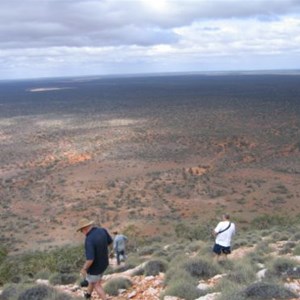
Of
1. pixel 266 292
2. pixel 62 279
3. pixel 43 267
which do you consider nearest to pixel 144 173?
pixel 43 267

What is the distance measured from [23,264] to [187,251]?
5.34 m

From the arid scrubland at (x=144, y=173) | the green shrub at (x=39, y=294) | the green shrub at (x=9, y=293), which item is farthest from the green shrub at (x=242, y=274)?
the arid scrubland at (x=144, y=173)

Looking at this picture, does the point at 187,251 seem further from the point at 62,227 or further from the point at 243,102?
the point at 243,102

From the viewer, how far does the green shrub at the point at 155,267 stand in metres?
9.44

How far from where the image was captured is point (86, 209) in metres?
28.7

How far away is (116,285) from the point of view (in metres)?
8.30

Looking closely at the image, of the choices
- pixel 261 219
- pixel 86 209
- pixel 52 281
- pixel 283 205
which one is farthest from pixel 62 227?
pixel 52 281

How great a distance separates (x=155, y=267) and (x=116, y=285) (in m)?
1.46

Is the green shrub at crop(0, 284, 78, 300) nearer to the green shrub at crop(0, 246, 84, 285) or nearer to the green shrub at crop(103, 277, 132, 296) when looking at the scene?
the green shrub at crop(103, 277, 132, 296)

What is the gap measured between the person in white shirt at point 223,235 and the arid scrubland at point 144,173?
12.2 m

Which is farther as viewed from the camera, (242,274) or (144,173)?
(144,173)

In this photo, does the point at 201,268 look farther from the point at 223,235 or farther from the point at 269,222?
the point at 269,222

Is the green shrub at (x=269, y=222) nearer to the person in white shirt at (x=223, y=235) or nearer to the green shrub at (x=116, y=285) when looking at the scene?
the person in white shirt at (x=223, y=235)

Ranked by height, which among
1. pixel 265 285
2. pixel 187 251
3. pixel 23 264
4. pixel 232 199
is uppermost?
pixel 265 285
